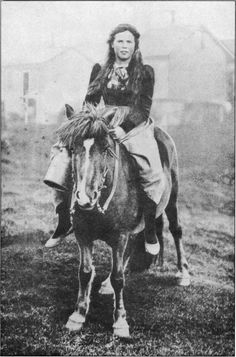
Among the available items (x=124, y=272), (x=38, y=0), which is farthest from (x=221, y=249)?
(x=38, y=0)

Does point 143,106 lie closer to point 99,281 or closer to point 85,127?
point 85,127

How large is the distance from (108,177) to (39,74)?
3.11 ft

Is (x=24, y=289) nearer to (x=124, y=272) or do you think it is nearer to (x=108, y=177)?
(x=124, y=272)

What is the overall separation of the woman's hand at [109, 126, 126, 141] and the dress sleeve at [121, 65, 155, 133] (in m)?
0.03

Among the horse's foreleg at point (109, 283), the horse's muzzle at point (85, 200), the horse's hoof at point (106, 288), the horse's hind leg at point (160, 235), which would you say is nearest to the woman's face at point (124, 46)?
the horse's muzzle at point (85, 200)

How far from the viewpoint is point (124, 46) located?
8.85 feet

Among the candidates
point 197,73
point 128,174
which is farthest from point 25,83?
point 197,73

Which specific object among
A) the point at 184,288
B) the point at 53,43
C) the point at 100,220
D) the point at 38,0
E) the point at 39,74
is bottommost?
the point at 184,288

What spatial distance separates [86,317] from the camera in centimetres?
263

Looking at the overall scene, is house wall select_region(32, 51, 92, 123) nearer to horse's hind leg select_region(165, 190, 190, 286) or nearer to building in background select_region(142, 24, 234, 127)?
building in background select_region(142, 24, 234, 127)

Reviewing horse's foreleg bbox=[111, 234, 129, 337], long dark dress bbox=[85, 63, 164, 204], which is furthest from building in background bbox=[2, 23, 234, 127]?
horse's foreleg bbox=[111, 234, 129, 337]

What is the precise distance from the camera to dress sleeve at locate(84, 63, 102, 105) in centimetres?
268

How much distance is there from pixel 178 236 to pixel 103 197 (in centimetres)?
67

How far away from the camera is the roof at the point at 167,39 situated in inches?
109
